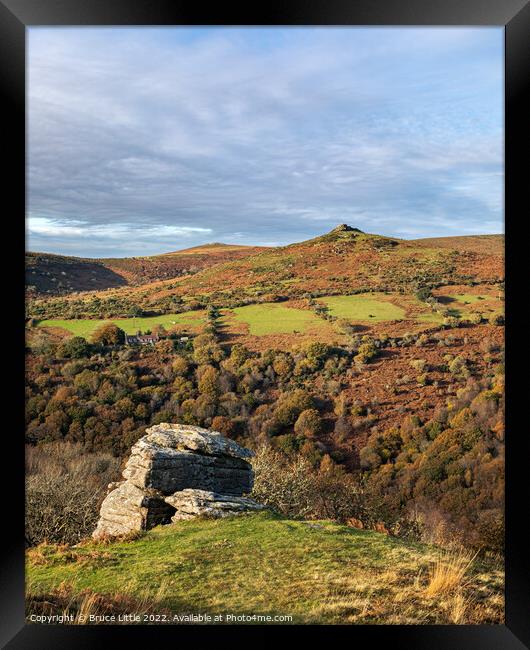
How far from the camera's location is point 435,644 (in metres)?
3.06

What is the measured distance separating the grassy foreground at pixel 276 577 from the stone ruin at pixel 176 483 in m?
0.67

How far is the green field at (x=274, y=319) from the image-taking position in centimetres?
1753

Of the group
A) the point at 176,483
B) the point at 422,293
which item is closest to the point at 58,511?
the point at 176,483

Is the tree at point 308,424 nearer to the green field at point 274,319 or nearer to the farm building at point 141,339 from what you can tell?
the green field at point 274,319

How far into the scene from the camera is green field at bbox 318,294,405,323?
1770cm

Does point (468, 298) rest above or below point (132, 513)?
above

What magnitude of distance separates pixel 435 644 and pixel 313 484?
9472mm

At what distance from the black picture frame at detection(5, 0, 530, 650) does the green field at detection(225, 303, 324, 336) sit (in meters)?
14.2

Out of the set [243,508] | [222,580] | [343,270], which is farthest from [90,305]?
[222,580]

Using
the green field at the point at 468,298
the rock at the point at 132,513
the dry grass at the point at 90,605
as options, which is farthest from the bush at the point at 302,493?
the green field at the point at 468,298

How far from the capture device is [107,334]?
16844mm

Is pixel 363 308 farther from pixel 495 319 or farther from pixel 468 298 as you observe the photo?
pixel 495 319

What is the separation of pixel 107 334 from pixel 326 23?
1493cm
